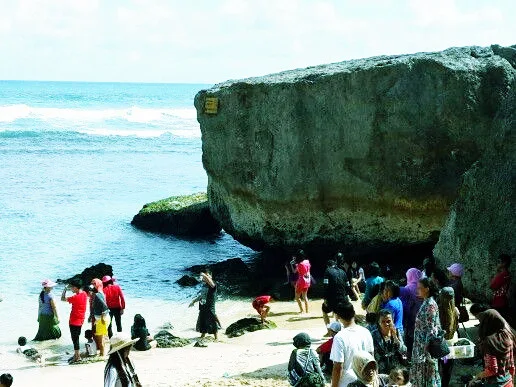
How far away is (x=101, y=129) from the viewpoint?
245 feet

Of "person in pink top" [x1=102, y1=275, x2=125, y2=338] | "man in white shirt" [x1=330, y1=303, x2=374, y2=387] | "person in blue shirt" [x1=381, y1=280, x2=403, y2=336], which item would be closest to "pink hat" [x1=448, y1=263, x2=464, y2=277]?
"person in blue shirt" [x1=381, y1=280, x2=403, y2=336]

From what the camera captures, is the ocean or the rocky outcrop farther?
the rocky outcrop

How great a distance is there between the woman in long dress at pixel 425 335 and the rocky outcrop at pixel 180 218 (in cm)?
2110

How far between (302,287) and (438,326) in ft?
29.7

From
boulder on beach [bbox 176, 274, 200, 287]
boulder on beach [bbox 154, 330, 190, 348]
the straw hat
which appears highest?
the straw hat

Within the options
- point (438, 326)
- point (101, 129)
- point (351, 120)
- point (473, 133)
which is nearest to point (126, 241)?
point (351, 120)

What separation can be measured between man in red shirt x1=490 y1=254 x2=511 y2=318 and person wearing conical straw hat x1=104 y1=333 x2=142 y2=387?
219 inches

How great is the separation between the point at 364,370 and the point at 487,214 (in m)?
5.63

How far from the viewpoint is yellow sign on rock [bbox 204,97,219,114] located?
24531 millimetres

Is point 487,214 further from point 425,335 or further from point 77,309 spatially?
point 77,309

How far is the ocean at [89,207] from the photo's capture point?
21.6 meters

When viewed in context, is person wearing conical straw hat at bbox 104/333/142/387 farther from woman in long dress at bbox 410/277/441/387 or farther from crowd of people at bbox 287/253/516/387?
woman in long dress at bbox 410/277/441/387

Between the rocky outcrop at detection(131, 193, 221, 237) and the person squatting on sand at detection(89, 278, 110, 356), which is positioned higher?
the person squatting on sand at detection(89, 278, 110, 356)

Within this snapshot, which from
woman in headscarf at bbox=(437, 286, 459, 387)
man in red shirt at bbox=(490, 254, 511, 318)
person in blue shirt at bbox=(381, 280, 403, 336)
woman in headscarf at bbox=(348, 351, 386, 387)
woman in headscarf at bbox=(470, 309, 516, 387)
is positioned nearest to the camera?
woman in headscarf at bbox=(348, 351, 386, 387)
